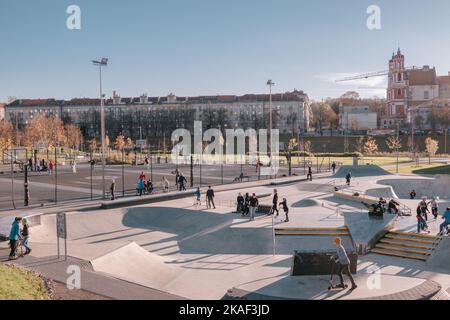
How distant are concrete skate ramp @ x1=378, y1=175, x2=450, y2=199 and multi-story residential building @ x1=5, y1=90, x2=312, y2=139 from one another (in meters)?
88.1

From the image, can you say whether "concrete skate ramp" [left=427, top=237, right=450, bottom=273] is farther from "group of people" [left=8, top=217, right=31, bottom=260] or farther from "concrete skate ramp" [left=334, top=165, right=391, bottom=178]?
"concrete skate ramp" [left=334, top=165, right=391, bottom=178]

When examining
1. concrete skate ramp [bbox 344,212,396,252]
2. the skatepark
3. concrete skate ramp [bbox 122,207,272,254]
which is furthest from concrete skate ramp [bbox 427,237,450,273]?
concrete skate ramp [bbox 122,207,272,254]

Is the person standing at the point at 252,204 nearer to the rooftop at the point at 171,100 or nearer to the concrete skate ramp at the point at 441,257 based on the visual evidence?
the concrete skate ramp at the point at 441,257

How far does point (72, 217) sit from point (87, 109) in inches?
5234

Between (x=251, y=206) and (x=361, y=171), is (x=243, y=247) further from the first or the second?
(x=361, y=171)

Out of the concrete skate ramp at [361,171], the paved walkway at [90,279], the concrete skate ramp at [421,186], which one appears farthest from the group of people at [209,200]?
the concrete skate ramp at [361,171]

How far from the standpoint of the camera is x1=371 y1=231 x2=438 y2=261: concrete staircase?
16.1 meters

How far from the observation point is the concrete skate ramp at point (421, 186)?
36312 mm

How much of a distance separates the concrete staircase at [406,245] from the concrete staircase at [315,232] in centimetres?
150

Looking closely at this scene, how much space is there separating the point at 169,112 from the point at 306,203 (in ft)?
368

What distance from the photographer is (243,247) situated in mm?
17656

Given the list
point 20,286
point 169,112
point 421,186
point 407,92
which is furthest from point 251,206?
point 169,112
